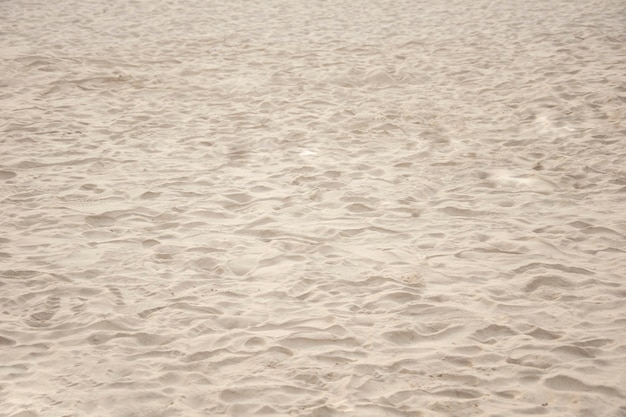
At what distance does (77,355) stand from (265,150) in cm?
324

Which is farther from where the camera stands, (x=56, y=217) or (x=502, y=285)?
(x=56, y=217)

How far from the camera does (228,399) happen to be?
136 inches

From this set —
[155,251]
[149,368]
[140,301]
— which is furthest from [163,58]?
[149,368]

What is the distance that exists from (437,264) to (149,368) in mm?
1979

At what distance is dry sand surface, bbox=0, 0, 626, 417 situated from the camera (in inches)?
142

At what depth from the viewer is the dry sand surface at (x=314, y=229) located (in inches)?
142

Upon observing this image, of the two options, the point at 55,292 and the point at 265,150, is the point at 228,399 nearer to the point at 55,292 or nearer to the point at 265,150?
the point at 55,292

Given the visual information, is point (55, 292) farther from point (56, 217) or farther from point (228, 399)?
point (228, 399)

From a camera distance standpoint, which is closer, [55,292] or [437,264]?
[55,292]

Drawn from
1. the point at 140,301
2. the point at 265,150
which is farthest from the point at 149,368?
the point at 265,150

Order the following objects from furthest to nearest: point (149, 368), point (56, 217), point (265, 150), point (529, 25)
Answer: point (529, 25) < point (265, 150) < point (56, 217) < point (149, 368)

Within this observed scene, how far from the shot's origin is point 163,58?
9.39m

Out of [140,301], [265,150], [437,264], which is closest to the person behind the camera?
[140,301]

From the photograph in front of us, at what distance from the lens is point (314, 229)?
5184 millimetres
